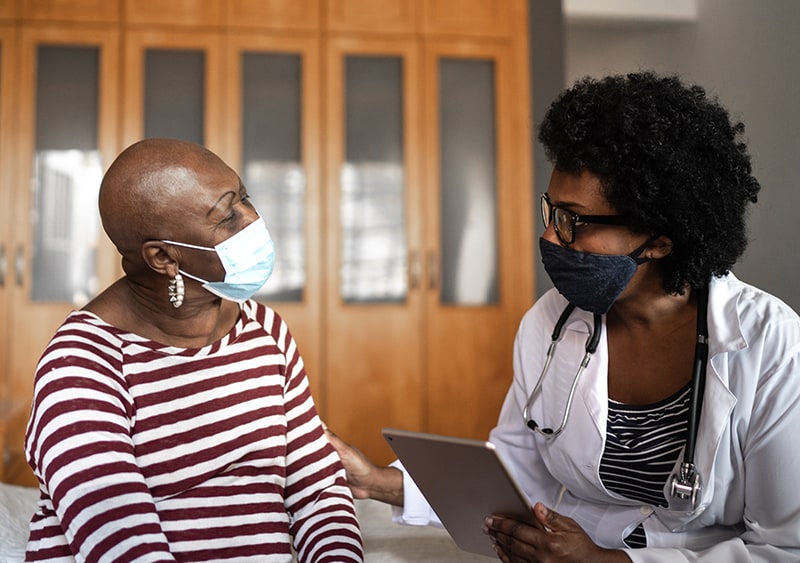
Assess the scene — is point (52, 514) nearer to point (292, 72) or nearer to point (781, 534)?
point (781, 534)

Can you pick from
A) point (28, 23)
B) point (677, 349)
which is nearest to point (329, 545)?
point (677, 349)

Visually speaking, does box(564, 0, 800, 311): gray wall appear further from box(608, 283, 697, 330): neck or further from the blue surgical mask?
the blue surgical mask

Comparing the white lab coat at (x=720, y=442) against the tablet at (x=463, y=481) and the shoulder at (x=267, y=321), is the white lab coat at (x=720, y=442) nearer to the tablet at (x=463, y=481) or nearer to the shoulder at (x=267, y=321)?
the tablet at (x=463, y=481)

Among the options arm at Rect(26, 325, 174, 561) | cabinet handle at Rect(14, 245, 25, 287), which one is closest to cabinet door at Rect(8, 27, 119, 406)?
cabinet handle at Rect(14, 245, 25, 287)

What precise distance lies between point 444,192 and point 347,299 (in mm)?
697

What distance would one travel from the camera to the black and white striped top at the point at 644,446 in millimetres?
1395

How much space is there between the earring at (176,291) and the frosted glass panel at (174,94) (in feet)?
8.55

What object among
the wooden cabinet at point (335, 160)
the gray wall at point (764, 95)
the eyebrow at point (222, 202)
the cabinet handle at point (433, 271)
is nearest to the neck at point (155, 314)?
the eyebrow at point (222, 202)

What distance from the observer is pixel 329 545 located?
1.26 meters

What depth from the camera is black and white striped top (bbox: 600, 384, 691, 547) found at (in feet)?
4.58

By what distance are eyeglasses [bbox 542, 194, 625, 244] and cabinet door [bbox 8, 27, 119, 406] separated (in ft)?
8.74

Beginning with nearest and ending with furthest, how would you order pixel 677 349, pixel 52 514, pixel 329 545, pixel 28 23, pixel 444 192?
pixel 52 514 → pixel 329 545 → pixel 677 349 → pixel 28 23 → pixel 444 192

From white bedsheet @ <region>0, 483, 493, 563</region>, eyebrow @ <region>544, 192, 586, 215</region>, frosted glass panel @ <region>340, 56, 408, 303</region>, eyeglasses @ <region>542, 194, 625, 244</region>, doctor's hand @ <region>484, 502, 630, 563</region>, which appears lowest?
white bedsheet @ <region>0, 483, 493, 563</region>

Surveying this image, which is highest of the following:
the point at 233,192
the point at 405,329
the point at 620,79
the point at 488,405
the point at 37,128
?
the point at 37,128
